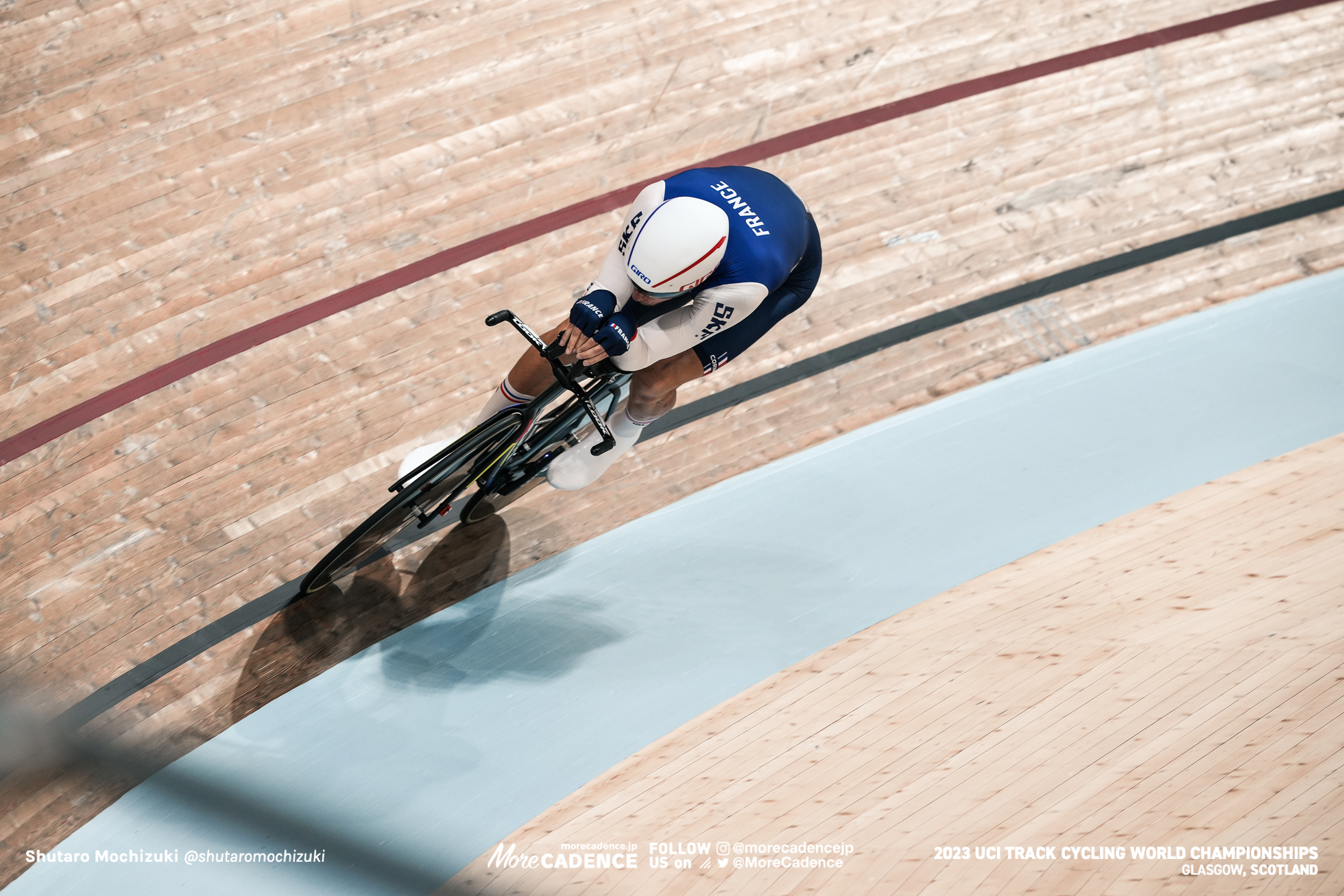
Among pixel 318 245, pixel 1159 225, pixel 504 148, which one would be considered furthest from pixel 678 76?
pixel 1159 225

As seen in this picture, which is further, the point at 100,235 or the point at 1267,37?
the point at 1267,37

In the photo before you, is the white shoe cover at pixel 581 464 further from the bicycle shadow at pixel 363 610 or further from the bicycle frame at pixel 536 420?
the bicycle shadow at pixel 363 610

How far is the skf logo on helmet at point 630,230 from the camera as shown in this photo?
216 cm

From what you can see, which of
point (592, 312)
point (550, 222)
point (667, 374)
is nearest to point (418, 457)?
point (667, 374)

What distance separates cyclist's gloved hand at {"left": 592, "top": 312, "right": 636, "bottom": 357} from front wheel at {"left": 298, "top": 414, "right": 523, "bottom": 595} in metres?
0.56

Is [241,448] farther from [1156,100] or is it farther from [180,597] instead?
[1156,100]

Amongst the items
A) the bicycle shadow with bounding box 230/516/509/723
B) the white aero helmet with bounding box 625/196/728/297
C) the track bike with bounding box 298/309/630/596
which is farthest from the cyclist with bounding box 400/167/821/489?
the bicycle shadow with bounding box 230/516/509/723

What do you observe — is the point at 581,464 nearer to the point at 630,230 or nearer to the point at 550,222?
the point at 630,230

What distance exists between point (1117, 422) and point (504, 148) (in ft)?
8.67

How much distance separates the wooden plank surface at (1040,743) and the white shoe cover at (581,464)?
816mm

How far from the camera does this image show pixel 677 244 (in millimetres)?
2061

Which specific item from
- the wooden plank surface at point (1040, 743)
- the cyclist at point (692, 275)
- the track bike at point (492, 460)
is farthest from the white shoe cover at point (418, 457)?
the wooden plank surface at point (1040, 743)

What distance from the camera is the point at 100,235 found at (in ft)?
10.8

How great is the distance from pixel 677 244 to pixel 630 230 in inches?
6.6
